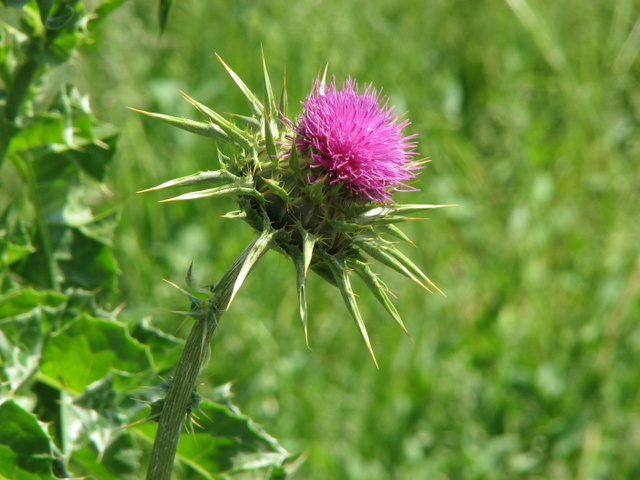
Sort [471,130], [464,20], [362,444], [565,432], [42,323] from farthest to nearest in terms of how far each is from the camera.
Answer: [464,20] < [471,130] < [565,432] < [362,444] < [42,323]

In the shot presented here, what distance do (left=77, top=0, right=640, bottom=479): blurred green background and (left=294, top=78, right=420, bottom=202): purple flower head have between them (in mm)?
1854

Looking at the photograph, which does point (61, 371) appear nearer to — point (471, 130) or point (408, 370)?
point (408, 370)

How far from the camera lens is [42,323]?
2410 millimetres

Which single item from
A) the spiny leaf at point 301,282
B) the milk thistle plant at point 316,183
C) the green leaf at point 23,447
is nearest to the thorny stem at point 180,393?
the milk thistle plant at point 316,183

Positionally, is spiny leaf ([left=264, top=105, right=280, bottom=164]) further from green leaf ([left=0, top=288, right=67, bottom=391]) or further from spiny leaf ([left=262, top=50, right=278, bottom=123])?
green leaf ([left=0, top=288, right=67, bottom=391])

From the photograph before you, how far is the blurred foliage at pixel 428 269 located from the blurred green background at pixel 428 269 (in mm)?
14

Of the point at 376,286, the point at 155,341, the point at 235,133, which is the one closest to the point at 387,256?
the point at 376,286

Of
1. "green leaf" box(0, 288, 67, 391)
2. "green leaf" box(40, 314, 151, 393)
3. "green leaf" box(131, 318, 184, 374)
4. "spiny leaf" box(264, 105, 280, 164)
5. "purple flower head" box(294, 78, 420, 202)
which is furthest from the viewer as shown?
"green leaf" box(131, 318, 184, 374)

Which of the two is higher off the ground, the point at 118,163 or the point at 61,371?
the point at 118,163

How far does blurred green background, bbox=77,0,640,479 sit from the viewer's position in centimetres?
431

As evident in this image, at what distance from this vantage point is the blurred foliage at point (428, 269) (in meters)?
4.30

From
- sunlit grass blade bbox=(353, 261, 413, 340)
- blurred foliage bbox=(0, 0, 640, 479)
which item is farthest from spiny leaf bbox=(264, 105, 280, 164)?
blurred foliage bbox=(0, 0, 640, 479)

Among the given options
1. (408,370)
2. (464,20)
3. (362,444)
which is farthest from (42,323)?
(464,20)

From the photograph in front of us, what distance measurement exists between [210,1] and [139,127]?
166cm
